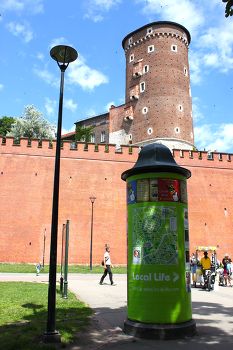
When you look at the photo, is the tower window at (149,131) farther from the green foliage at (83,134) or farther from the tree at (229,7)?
the tree at (229,7)

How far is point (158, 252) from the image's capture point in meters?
7.31

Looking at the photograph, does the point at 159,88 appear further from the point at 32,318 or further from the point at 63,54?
the point at 32,318

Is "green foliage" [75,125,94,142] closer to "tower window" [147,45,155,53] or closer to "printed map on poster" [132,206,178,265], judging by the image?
"tower window" [147,45,155,53]

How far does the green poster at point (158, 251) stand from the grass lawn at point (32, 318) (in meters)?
1.35

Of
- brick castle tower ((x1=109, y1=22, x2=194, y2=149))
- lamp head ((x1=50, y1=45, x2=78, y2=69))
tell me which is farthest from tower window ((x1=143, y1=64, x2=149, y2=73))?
lamp head ((x1=50, y1=45, x2=78, y2=69))

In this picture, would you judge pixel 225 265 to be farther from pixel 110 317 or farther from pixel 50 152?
pixel 50 152

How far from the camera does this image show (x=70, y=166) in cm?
3256

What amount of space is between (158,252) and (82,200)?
25040 mm

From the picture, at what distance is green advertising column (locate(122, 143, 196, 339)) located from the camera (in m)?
7.05

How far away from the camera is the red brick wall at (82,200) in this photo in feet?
100.0

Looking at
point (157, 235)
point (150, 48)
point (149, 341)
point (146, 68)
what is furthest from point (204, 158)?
point (149, 341)

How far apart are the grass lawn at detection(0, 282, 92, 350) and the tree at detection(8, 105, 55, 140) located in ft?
139

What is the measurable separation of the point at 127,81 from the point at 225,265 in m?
43.2

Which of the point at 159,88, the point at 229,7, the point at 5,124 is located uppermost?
the point at 159,88
